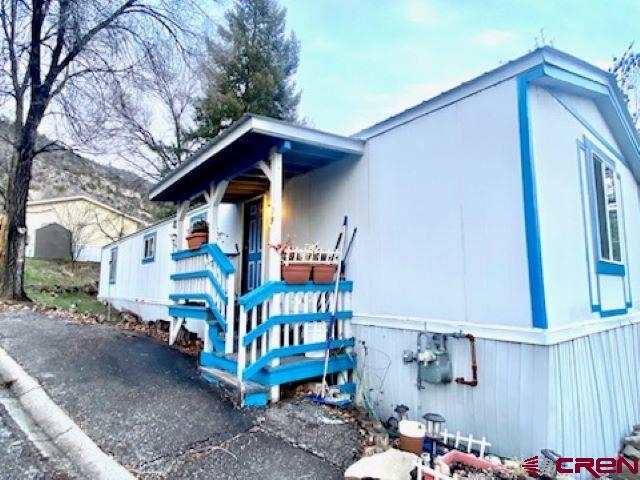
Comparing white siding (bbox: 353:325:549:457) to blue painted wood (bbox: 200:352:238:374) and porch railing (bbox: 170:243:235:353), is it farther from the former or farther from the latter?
porch railing (bbox: 170:243:235:353)

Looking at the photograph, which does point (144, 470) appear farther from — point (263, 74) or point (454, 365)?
point (263, 74)

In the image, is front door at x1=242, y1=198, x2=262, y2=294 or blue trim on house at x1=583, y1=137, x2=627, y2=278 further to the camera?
front door at x1=242, y1=198, x2=262, y2=294

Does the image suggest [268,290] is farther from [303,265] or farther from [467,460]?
[467,460]

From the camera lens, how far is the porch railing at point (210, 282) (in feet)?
14.5

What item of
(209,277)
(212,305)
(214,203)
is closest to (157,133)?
(214,203)

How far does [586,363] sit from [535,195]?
1.85 meters

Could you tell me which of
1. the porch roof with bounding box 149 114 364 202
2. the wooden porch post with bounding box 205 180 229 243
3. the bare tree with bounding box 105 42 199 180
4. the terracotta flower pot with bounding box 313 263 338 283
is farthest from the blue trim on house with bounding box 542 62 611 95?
the bare tree with bounding box 105 42 199 180

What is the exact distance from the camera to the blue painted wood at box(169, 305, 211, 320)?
4944 millimetres

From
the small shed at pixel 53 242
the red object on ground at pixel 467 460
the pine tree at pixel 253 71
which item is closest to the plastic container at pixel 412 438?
the red object on ground at pixel 467 460

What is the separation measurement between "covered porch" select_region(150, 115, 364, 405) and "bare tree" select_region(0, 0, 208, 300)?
5262 mm

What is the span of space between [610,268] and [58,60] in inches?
461

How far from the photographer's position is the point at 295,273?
4.30m

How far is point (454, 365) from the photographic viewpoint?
11.7 ft

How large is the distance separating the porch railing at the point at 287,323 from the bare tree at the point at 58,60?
7778mm
